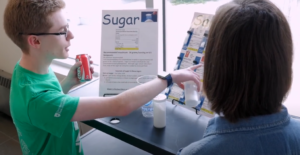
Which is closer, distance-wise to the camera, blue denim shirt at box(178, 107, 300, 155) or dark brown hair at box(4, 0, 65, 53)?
blue denim shirt at box(178, 107, 300, 155)

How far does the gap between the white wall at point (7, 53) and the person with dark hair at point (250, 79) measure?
A: 223cm

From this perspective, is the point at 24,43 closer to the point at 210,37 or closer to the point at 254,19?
the point at 210,37

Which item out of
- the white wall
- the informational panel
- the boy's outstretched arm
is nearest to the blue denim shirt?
the boy's outstretched arm

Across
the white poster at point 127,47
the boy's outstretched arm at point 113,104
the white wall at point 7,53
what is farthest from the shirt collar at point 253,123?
the white wall at point 7,53

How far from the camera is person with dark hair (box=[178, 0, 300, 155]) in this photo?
608 millimetres

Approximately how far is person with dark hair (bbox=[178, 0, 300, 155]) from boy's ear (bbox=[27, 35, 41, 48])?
0.67 meters

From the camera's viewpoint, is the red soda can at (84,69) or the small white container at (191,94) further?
the red soda can at (84,69)

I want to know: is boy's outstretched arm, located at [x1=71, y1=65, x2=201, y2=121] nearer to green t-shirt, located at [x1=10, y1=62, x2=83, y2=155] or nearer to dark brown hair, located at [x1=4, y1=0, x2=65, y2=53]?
green t-shirt, located at [x1=10, y1=62, x2=83, y2=155]

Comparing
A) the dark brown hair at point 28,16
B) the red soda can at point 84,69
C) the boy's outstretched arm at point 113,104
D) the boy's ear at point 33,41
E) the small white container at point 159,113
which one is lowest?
the small white container at point 159,113

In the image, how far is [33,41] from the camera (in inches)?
39.8

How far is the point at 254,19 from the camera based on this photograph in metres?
0.60

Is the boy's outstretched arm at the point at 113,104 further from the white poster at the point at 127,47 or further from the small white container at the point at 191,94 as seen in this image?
the white poster at the point at 127,47

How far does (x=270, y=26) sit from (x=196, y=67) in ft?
1.71

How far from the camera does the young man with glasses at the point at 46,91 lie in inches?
36.5
